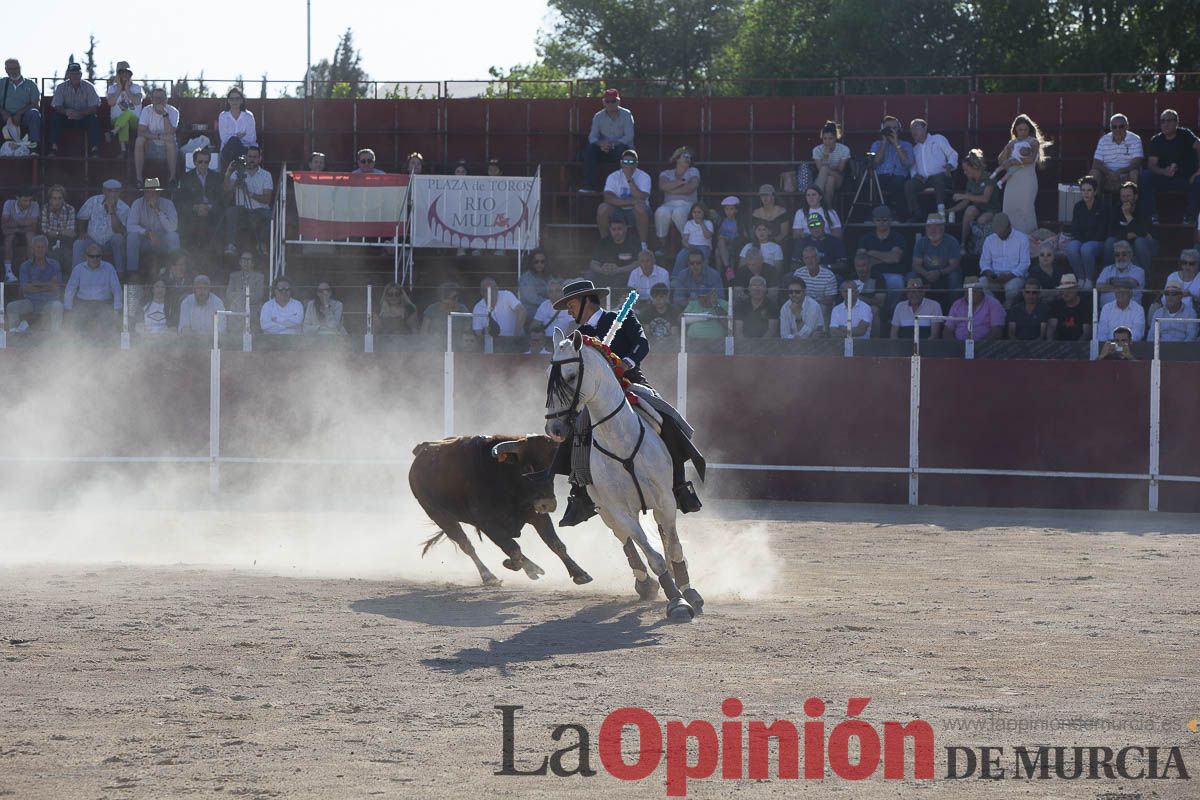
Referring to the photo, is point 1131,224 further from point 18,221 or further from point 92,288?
point 18,221

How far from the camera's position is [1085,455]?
57.0 feet

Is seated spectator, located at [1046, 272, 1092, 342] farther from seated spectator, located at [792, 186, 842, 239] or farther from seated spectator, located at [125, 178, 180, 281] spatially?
seated spectator, located at [125, 178, 180, 281]

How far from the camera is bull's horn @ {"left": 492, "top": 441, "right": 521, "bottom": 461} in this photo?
36.3 feet

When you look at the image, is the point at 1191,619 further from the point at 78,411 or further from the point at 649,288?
the point at 78,411

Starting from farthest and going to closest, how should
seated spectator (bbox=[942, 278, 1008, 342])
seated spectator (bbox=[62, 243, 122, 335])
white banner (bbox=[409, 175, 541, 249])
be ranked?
white banner (bbox=[409, 175, 541, 249]) < seated spectator (bbox=[62, 243, 122, 335]) < seated spectator (bbox=[942, 278, 1008, 342])

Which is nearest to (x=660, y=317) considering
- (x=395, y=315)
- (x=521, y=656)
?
(x=395, y=315)

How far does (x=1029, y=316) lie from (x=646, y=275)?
178 inches

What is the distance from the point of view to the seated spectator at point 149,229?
789 inches

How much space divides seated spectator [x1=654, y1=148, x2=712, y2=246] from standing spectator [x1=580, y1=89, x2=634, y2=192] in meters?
1.09

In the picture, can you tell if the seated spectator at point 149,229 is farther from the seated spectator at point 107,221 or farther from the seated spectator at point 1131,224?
the seated spectator at point 1131,224

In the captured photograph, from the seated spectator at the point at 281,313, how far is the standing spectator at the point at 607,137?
4620mm

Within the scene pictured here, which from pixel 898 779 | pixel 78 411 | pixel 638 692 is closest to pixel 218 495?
pixel 78 411

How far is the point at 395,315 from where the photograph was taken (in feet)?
61.5

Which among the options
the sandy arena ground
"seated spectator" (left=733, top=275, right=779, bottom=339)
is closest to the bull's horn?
the sandy arena ground
